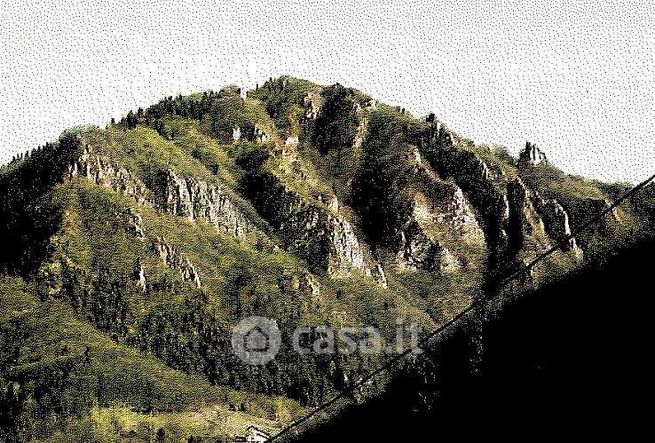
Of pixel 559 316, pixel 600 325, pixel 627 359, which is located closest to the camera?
pixel 627 359

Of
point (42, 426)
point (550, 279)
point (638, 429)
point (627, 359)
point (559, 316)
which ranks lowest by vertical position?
point (638, 429)

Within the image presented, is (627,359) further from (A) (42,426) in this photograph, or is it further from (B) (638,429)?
(A) (42,426)

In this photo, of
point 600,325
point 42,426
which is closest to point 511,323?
point 600,325

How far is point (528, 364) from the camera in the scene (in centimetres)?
1182

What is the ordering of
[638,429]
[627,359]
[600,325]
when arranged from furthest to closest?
1. [600,325]
2. [627,359]
3. [638,429]

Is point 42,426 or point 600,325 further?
point 42,426

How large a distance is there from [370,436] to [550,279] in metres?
3.63

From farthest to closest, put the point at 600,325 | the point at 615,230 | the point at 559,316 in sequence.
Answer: the point at 615,230
the point at 559,316
the point at 600,325

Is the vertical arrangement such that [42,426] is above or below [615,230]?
above

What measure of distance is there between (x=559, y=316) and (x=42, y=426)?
201 m

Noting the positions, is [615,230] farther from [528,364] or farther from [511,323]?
[528,364]

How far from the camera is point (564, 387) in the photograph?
10.9 metres

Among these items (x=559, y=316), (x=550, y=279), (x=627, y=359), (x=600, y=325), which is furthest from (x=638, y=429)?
(x=550, y=279)

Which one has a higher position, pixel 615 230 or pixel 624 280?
pixel 615 230
